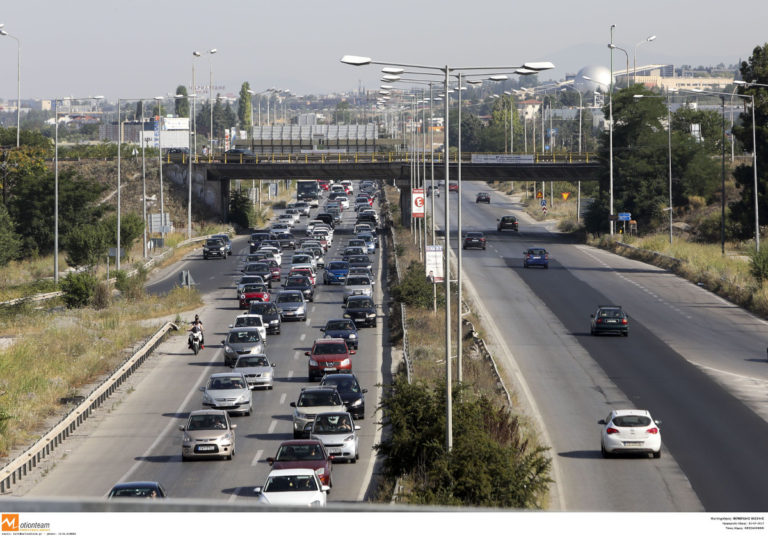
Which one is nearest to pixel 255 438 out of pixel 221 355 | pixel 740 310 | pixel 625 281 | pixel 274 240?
pixel 221 355

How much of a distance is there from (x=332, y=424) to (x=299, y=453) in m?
3.96

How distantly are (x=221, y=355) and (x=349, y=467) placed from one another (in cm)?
1956

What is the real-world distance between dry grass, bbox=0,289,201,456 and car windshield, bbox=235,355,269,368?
18.7ft

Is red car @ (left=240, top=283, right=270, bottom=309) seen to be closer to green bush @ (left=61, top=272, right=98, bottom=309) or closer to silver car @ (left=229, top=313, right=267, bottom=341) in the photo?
green bush @ (left=61, top=272, right=98, bottom=309)

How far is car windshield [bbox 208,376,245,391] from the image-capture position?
35281mm

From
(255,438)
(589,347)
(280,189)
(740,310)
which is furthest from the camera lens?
(280,189)

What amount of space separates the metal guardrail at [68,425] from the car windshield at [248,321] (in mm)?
3738

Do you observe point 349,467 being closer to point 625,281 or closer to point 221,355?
point 221,355

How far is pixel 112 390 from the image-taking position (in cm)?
3931

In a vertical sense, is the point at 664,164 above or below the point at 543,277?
above

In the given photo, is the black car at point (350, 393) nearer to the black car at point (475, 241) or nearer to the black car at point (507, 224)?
the black car at point (475, 241)

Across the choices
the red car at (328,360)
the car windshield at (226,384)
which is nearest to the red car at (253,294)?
the red car at (328,360)

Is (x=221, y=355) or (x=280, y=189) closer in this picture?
(x=221, y=355)

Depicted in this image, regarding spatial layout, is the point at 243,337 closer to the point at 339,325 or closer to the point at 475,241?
the point at 339,325
